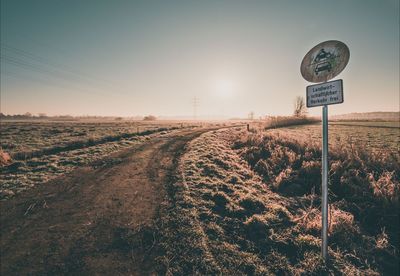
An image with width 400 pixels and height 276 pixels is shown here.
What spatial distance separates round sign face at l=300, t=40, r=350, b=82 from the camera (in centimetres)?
370

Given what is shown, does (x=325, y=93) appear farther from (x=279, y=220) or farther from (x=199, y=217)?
(x=199, y=217)

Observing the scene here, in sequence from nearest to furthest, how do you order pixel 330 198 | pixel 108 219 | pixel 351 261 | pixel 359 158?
pixel 351 261 < pixel 108 219 < pixel 330 198 < pixel 359 158

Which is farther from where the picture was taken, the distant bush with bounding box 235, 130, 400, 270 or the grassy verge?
the distant bush with bounding box 235, 130, 400, 270

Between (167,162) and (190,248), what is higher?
(167,162)

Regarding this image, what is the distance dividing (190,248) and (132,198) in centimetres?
325

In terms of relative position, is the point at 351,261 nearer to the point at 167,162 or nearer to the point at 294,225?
the point at 294,225

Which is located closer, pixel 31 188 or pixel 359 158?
pixel 31 188

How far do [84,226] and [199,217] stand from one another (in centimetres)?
306

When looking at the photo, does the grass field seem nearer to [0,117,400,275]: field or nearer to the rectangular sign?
[0,117,400,275]: field

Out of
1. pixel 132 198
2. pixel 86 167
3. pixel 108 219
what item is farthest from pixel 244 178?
pixel 86 167

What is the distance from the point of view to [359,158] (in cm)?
906

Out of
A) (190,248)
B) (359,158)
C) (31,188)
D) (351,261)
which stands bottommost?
(351,261)

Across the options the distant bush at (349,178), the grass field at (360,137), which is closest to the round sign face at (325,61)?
the distant bush at (349,178)

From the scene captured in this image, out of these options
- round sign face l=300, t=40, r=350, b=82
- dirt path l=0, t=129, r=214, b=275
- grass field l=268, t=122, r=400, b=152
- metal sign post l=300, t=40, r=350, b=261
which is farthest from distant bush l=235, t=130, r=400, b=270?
dirt path l=0, t=129, r=214, b=275
